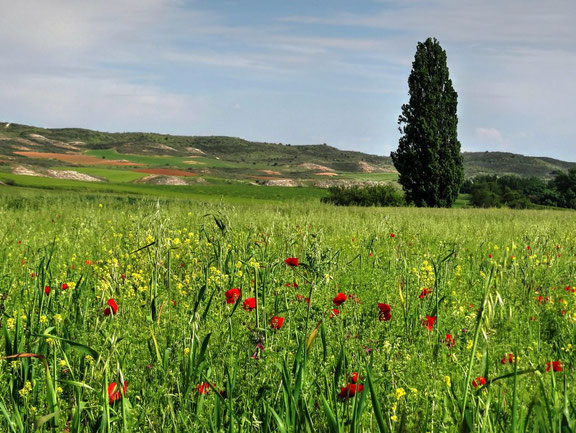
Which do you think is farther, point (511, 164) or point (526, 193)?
point (511, 164)

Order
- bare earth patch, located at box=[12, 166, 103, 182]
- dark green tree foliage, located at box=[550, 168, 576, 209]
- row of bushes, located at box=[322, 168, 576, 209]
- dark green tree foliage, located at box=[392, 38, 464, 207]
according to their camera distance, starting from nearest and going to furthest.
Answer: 1. dark green tree foliage, located at box=[392, 38, 464, 207]
2. bare earth patch, located at box=[12, 166, 103, 182]
3. row of bushes, located at box=[322, 168, 576, 209]
4. dark green tree foliage, located at box=[550, 168, 576, 209]

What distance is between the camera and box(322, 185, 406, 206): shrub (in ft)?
129

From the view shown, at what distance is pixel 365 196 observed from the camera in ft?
130

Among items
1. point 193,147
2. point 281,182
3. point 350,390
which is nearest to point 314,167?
point 281,182

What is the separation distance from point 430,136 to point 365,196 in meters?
7.52

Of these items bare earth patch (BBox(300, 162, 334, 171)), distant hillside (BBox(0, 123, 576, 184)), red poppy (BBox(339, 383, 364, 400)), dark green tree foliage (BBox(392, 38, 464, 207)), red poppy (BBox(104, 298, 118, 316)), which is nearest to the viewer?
red poppy (BBox(339, 383, 364, 400))

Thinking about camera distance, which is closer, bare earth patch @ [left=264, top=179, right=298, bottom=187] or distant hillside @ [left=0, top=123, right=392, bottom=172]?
bare earth patch @ [left=264, top=179, right=298, bottom=187]

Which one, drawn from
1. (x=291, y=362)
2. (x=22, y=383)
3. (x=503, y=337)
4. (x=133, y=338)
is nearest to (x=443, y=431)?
(x=291, y=362)

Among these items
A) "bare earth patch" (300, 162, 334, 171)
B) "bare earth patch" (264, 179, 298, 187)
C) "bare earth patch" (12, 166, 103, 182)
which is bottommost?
"bare earth patch" (12, 166, 103, 182)

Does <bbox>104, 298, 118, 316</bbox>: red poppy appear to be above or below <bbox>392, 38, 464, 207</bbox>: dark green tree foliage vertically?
below

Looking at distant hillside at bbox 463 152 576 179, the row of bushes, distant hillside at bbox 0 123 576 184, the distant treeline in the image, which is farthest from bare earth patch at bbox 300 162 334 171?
distant hillside at bbox 463 152 576 179

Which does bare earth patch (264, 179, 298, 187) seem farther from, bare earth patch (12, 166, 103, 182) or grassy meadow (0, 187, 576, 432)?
grassy meadow (0, 187, 576, 432)

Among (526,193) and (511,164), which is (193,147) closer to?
(526,193)

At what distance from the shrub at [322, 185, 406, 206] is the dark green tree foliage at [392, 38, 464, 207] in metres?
1.58
